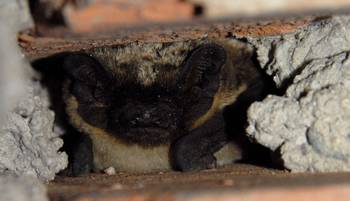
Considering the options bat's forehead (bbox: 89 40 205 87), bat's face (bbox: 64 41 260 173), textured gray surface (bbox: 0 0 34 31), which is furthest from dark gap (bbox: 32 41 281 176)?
textured gray surface (bbox: 0 0 34 31)

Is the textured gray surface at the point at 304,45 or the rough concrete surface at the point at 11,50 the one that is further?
the textured gray surface at the point at 304,45

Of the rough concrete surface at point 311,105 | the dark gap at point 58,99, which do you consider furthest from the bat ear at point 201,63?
the dark gap at point 58,99

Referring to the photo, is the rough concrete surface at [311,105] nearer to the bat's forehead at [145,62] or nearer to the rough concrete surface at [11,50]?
the bat's forehead at [145,62]

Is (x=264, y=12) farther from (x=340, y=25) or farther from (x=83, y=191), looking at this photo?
(x=340, y=25)

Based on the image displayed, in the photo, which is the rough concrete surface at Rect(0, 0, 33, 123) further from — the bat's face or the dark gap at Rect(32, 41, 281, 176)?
the dark gap at Rect(32, 41, 281, 176)

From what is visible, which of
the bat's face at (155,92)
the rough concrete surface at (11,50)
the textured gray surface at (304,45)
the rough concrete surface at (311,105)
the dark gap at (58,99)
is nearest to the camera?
the rough concrete surface at (11,50)

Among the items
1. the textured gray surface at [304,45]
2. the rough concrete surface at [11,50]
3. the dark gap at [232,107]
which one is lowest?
the dark gap at [232,107]

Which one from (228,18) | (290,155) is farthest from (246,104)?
(228,18)
